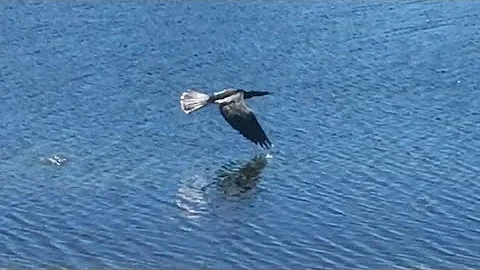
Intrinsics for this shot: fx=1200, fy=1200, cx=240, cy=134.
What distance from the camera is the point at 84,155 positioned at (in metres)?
18.5

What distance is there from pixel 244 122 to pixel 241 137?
3.07 feet

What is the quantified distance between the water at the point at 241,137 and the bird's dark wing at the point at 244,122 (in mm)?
321

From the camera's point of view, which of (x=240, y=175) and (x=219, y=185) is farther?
(x=240, y=175)

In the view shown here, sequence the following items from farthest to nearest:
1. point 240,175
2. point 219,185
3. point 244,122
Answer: point 244,122 → point 240,175 → point 219,185

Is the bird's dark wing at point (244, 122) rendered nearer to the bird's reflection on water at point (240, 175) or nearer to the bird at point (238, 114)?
the bird at point (238, 114)

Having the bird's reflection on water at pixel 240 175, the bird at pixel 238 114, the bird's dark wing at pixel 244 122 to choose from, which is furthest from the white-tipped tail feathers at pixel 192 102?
the bird's reflection on water at pixel 240 175

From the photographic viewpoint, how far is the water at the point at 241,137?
15320 millimetres

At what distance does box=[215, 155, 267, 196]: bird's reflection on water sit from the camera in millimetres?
17578

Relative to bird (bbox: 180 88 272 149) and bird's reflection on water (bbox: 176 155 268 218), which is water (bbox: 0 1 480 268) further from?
bird (bbox: 180 88 272 149)

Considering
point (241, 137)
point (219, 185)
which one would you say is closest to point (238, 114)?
point (241, 137)

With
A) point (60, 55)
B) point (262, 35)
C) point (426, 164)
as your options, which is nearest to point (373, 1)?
point (262, 35)

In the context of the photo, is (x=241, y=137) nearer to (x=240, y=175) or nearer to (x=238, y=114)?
(x=238, y=114)

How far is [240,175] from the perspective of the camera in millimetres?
18062

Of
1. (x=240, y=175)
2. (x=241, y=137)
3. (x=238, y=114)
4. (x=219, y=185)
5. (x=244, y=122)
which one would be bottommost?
(x=219, y=185)
